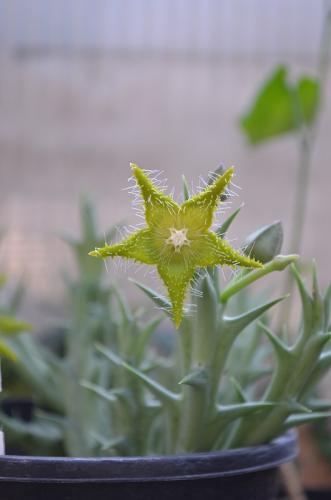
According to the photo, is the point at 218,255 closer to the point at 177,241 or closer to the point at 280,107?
the point at 177,241

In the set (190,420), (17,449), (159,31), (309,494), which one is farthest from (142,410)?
(159,31)

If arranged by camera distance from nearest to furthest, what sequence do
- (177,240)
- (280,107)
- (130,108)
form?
(177,240), (280,107), (130,108)

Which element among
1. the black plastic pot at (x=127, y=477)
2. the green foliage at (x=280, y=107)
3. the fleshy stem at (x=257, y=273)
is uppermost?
the green foliage at (x=280, y=107)

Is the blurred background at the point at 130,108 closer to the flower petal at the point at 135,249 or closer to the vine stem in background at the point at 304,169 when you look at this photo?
the vine stem in background at the point at 304,169

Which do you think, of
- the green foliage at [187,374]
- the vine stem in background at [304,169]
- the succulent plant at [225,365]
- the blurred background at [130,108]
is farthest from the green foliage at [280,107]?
the succulent plant at [225,365]

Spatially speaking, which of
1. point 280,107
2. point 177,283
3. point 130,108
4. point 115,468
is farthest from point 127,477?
point 130,108

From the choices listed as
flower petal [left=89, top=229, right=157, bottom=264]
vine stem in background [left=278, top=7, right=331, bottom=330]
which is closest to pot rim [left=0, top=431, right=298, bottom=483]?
flower petal [left=89, top=229, right=157, bottom=264]
